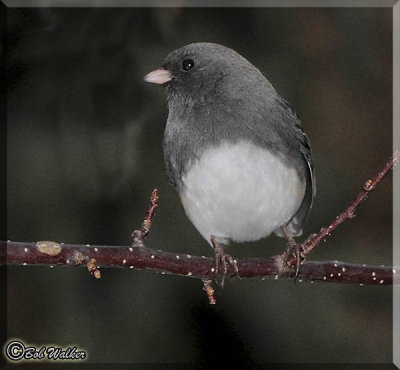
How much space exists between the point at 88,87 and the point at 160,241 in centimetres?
56

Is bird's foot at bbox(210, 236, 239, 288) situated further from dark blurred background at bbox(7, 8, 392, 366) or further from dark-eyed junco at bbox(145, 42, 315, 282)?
dark blurred background at bbox(7, 8, 392, 366)

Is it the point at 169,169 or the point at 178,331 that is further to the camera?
the point at 178,331

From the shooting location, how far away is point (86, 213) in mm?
2279

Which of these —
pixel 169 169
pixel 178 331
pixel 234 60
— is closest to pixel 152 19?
pixel 234 60

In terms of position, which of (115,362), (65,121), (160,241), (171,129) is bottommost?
(115,362)

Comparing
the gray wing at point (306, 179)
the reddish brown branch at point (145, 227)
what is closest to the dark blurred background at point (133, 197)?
the gray wing at point (306, 179)

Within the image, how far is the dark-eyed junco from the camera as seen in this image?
5.84 feet

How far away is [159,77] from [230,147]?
33 cm

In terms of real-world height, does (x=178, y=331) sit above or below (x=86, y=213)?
below

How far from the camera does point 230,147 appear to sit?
5.80ft

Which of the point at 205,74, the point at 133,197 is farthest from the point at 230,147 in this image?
the point at 133,197

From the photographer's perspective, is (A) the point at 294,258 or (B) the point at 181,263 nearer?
(B) the point at 181,263

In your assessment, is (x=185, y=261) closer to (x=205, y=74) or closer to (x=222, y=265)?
(x=222, y=265)

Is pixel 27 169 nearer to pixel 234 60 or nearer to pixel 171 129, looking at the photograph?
pixel 171 129
